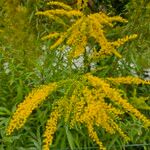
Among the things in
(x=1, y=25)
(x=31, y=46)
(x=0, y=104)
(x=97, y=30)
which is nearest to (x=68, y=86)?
(x=97, y=30)

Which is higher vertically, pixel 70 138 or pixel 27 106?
pixel 27 106

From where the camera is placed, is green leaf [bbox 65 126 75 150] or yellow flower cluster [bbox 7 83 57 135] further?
green leaf [bbox 65 126 75 150]

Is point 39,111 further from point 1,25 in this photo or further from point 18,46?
point 1,25

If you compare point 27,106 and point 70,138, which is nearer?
point 27,106

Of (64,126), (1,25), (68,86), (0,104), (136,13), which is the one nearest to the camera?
(68,86)

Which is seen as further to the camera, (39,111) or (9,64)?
(9,64)

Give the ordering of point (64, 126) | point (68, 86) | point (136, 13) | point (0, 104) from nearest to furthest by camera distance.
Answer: point (68, 86) < point (64, 126) < point (0, 104) < point (136, 13)

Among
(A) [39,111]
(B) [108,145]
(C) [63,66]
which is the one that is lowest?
(B) [108,145]

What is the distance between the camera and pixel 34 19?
503 centimetres

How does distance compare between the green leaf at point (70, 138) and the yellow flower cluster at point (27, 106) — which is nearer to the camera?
the yellow flower cluster at point (27, 106)

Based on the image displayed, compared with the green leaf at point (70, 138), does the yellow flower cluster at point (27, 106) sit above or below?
above

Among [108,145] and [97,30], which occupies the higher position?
[97,30]

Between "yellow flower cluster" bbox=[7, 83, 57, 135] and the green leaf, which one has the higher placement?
"yellow flower cluster" bbox=[7, 83, 57, 135]

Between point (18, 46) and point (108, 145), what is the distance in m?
1.18
